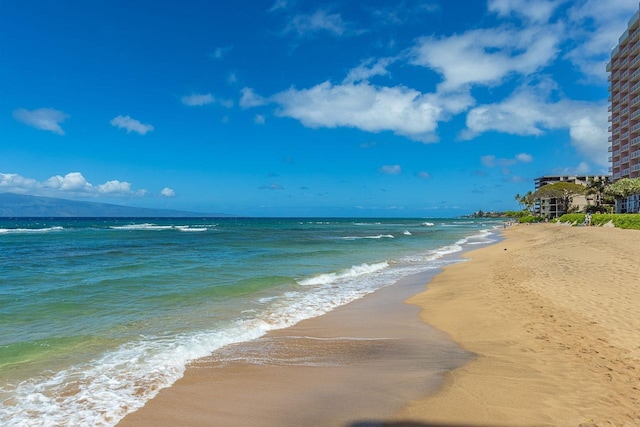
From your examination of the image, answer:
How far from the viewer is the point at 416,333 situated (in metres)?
8.39

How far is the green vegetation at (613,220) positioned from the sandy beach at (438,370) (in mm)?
34746

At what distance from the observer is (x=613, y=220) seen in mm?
44906

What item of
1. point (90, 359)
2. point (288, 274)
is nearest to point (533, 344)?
point (90, 359)

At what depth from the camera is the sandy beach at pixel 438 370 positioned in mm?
4648

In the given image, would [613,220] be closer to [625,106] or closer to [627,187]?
[627,187]

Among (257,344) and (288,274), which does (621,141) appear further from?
(257,344)

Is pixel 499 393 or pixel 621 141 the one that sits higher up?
pixel 621 141

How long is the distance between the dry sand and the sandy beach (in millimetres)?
21

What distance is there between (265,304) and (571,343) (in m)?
7.75

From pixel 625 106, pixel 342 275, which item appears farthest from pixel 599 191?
pixel 342 275

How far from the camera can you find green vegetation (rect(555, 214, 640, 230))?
124 ft

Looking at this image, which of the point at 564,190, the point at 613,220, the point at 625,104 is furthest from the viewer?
the point at 564,190

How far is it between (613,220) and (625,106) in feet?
136

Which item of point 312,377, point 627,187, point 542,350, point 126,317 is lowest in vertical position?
point 126,317
